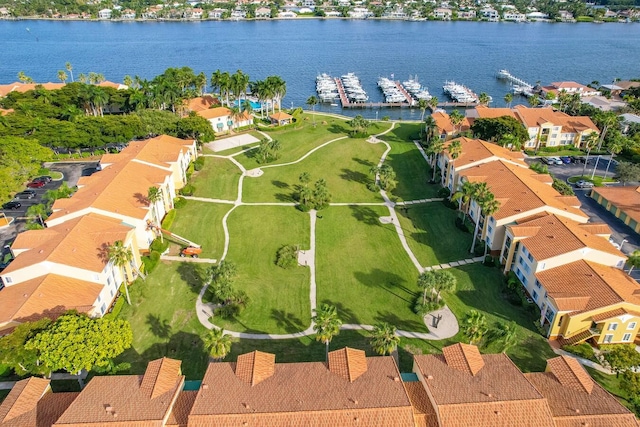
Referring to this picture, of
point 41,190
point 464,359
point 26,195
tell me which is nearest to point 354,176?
point 464,359

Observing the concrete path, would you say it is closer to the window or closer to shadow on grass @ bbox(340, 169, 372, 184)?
shadow on grass @ bbox(340, 169, 372, 184)

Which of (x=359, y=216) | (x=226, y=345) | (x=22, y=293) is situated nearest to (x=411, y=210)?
(x=359, y=216)

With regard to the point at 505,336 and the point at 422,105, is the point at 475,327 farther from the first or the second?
the point at 422,105

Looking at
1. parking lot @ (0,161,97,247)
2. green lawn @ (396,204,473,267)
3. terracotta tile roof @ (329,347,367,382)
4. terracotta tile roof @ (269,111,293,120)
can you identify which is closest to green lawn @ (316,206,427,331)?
green lawn @ (396,204,473,267)

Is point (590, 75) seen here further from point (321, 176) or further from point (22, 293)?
point (22, 293)

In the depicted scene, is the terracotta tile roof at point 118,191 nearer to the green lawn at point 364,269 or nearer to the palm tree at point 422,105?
the green lawn at point 364,269

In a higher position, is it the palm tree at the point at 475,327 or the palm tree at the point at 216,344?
the palm tree at the point at 475,327

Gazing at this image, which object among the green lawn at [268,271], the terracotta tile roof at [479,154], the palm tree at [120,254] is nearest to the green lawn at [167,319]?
the palm tree at [120,254]

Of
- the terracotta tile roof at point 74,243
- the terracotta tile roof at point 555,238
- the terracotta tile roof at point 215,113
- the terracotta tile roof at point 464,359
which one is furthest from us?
the terracotta tile roof at point 215,113
